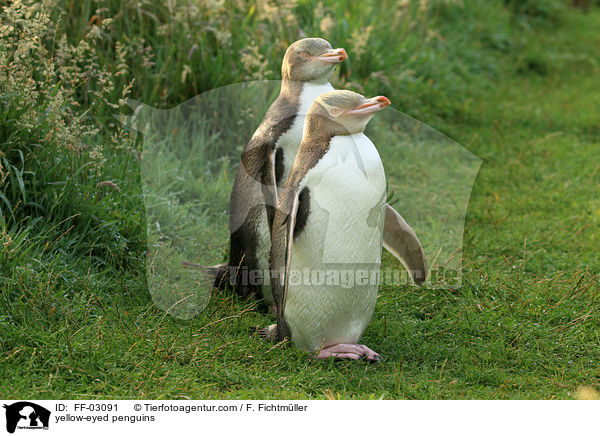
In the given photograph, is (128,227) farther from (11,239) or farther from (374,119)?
(374,119)

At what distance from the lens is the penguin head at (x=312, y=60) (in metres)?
3.54

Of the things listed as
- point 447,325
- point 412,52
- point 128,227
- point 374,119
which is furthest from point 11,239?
point 412,52

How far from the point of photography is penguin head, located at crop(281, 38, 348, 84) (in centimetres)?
354

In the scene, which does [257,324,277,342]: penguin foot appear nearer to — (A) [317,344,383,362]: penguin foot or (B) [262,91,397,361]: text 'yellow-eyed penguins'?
(B) [262,91,397,361]: text 'yellow-eyed penguins'

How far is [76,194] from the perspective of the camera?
3891mm

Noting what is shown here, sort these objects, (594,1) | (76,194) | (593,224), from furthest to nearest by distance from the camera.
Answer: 1. (594,1)
2. (593,224)
3. (76,194)

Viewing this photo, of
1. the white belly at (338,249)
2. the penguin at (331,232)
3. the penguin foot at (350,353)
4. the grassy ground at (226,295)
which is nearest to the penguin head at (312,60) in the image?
the penguin at (331,232)

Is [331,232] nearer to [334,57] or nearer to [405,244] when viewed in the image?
[405,244]

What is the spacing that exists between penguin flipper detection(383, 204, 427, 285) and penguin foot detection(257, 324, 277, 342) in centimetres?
65

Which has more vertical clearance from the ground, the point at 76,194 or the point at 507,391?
the point at 76,194

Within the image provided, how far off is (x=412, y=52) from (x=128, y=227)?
151 inches

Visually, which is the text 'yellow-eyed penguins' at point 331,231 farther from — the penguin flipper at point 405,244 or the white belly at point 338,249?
the penguin flipper at point 405,244
